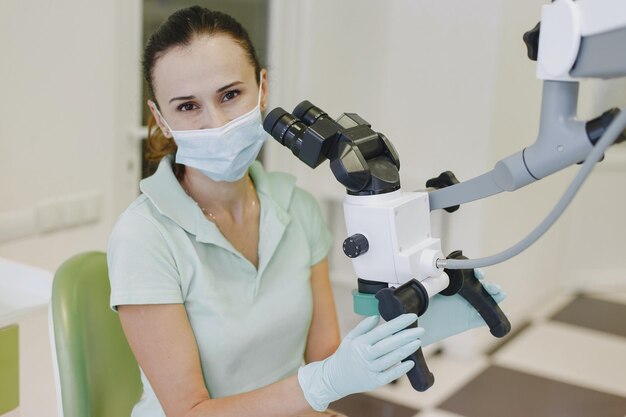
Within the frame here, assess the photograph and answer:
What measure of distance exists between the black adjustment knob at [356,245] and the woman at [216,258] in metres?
0.22

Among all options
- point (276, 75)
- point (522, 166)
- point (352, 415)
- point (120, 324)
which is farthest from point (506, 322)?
point (276, 75)

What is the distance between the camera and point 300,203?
5.36ft

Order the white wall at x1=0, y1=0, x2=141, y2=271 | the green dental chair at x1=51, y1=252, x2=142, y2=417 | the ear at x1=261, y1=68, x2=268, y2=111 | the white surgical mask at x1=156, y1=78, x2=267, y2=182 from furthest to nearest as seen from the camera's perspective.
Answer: the white wall at x1=0, y1=0, x2=141, y2=271
the ear at x1=261, y1=68, x2=268, y2=111
the white surgical mask at x1=156, y1=78, x2=267, y2=182
the green dental chair at x1=51, y1=252, x2=142, y2=417

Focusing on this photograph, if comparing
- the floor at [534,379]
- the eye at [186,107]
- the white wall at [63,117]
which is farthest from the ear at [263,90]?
the floor at [534,379]

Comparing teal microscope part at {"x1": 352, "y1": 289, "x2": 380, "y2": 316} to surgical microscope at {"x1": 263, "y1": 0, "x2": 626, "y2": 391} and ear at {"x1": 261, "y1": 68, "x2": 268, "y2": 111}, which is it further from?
ear at {"x1": 261, "y1": 68, "x2": 268, "y2": 111}

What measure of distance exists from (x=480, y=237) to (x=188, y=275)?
169 cm

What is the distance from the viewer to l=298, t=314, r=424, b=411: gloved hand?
1.03 m

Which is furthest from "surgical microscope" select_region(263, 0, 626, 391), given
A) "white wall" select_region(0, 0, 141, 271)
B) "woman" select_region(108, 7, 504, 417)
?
"white wall" select_region(0, 0, 141, 271)

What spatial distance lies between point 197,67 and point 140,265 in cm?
33

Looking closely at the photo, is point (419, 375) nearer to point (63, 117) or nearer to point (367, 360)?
point (367, 360)

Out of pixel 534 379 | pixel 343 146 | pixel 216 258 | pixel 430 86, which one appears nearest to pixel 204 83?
pixel 216 258

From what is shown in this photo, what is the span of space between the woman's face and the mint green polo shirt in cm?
12

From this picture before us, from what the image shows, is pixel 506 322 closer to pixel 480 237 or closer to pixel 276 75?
pixel 480 237

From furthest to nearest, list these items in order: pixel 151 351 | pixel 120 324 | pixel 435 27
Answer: pixel 435 27, pixel 120 324, pixel 151 351
